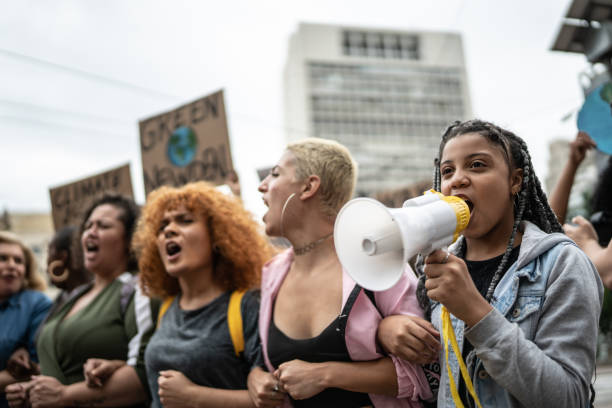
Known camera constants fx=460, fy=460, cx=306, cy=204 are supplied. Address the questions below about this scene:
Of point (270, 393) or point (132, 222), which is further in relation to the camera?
point (132, 222)

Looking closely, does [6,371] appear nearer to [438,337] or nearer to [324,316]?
[324,316]

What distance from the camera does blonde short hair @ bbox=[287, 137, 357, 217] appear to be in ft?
6.95

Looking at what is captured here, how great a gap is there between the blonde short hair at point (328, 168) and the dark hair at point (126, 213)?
1573 mm

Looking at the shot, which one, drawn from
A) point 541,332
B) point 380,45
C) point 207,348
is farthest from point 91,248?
point 380,45

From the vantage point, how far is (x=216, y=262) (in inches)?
102

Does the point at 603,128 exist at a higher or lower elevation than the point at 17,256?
higher


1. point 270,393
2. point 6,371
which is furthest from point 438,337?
point 6,371

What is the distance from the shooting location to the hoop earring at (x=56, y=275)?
3.50 meters

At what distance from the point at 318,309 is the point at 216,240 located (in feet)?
3.09

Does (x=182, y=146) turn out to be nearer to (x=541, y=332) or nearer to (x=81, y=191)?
(x=81, y=191)

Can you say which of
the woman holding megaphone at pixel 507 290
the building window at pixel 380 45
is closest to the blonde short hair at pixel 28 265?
the woman holding megaphone at pixel 507 290

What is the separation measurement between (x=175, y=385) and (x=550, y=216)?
1.66m

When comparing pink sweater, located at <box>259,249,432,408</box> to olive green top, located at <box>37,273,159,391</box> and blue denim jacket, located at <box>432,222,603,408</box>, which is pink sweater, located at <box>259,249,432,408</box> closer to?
blue denim jacket, located at <box>432,222,603,408</box>

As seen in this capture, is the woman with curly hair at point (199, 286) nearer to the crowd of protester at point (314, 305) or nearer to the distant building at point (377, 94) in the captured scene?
the crowd of protester at point (314, 305)
